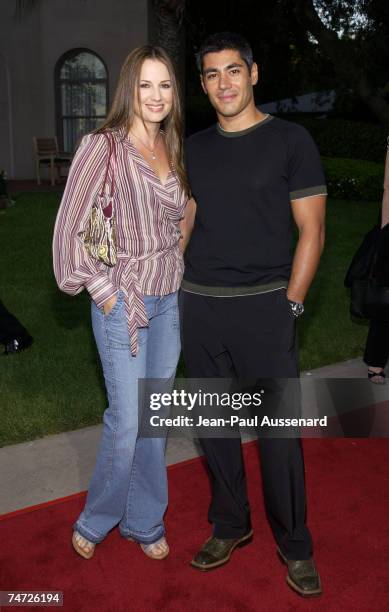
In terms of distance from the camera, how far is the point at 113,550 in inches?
139

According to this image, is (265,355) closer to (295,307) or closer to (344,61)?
(295,307)

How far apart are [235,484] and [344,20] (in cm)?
2078

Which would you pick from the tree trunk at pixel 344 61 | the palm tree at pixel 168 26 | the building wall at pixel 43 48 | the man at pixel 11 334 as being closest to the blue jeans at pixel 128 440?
the man at pixel 11 334

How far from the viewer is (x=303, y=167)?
3.07 metres

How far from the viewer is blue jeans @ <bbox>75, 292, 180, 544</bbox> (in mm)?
3152


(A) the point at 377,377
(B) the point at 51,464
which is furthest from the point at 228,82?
(A) the point at 377,377

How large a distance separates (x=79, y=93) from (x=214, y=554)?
59.7ft

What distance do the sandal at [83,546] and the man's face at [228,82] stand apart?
1971 mm

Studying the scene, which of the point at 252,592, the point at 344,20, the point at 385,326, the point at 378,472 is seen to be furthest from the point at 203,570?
the point at 344,20

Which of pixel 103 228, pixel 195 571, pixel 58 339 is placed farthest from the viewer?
pixel 58 339

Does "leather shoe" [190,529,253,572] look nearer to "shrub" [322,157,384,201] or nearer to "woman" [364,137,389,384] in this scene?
"woman" [364,137,389,384]

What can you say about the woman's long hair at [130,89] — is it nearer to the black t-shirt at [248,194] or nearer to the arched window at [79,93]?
the black t-shirt at [248,194]

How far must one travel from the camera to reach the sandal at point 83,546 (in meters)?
3.46

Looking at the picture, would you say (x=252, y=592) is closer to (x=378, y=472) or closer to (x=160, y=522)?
(x=160, y=522)
